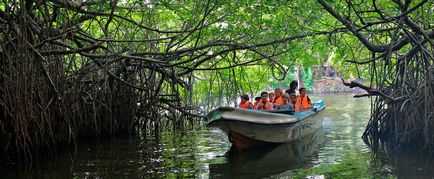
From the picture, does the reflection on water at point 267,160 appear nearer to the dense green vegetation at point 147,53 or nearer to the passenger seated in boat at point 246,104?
the passenger seated in boat at point 246,104

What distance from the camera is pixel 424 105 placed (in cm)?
788

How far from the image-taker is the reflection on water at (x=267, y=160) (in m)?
7.33

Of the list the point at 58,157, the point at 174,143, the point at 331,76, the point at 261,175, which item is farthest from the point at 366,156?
the point at 331,76

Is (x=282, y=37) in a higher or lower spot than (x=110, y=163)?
higher

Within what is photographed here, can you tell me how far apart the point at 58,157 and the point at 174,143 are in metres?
2.50

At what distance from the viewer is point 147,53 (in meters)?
8.85

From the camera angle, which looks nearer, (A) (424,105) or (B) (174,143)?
(A) (424,105)

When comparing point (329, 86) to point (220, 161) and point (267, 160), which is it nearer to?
point (267, 160)

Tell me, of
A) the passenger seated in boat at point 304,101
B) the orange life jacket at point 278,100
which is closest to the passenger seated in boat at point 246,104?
the orange life jacket at point 278,100

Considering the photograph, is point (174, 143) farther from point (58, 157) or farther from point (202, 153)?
point (58, 157)

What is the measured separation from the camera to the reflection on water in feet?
24.0

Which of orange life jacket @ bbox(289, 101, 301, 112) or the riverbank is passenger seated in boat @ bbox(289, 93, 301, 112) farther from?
the riverbank

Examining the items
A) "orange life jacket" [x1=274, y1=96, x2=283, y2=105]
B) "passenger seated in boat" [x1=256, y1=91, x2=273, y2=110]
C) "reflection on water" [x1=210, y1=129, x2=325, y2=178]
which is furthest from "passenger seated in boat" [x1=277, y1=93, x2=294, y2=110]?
"reflection on water" [x1=210, y1=129, x2=325, y2=178]

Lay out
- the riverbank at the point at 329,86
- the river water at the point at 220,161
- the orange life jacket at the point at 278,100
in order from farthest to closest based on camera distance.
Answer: the riverbank at the point at 329,86 → the orange life jacket at the point at 278,100 → the river water at the point at 220,161
